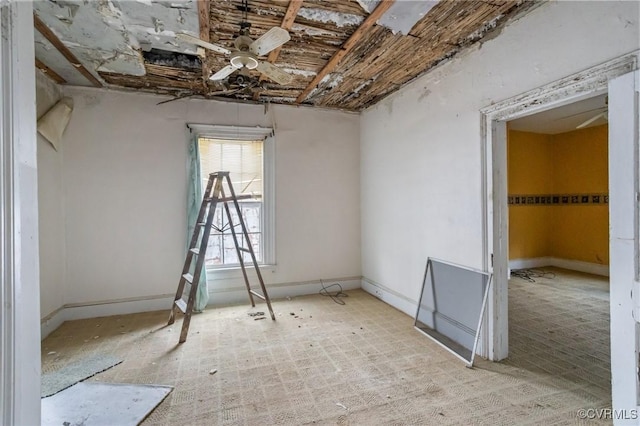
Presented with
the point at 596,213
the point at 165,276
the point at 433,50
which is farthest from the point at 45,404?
the point at 596,213

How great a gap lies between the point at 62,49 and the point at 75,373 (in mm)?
2731

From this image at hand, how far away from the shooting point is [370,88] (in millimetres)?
3701

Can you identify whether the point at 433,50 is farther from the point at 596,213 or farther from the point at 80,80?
the point at 596,213

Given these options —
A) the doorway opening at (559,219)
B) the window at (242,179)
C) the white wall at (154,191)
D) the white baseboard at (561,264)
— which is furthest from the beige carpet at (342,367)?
Result: the white baseboard at (561,264)

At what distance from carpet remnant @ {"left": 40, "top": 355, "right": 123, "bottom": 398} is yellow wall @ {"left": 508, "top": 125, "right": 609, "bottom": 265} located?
6361 millimetres

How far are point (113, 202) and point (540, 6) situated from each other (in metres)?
4.48

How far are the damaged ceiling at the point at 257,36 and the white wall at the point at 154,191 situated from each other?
→ 429mm

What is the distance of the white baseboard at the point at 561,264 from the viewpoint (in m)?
5.36

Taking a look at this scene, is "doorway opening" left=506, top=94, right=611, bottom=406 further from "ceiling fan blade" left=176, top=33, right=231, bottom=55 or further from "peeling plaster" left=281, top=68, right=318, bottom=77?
"ceiling fan blade" left=176, top=33, right=231, bottom=55

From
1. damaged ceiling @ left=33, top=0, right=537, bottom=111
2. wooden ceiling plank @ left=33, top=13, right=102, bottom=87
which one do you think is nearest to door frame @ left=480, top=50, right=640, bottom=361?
damaged ceiling @ left=33, top=0, right=537, bottom=111

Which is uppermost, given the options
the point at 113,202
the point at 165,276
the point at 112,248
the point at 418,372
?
the point at 113,202

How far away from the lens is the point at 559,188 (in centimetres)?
609

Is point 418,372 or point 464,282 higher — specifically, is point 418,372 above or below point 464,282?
below

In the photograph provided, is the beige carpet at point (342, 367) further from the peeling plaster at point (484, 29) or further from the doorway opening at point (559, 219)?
the peeling plaster at point (484, 29)
